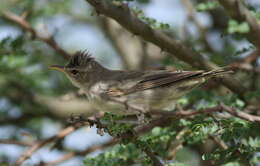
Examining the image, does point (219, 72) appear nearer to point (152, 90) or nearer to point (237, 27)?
point (237, 27)

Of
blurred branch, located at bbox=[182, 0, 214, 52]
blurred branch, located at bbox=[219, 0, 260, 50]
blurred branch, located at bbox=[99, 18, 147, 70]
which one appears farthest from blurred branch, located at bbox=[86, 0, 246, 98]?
blurred branch, located at bbox=[99, 18, 147, 70]

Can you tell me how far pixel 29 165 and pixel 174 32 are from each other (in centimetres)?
370

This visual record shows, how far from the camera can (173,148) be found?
4242 millimetres

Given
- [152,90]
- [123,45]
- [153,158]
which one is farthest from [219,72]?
[123,45]

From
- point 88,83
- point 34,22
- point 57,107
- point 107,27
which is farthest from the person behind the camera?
point 107,27

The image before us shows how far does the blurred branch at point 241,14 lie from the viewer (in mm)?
3891

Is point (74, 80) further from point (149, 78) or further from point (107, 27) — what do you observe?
point (107, 27)

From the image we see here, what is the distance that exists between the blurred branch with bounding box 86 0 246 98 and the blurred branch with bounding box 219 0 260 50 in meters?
0.56

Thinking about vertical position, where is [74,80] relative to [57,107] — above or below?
above

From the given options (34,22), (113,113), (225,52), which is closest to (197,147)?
(225,52)

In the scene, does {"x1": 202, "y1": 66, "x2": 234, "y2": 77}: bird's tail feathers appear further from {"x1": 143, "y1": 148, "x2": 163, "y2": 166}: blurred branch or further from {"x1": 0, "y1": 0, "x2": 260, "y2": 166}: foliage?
{"x1": 143, "y1": 148, "x2": 163, "y2": 166}: blurred branch

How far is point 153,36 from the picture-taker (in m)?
4.16

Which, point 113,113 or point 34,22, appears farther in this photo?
point 34,22

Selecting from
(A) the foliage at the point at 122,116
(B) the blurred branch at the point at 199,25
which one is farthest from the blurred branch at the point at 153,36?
(B) the blurred branch at the point at 199,25
